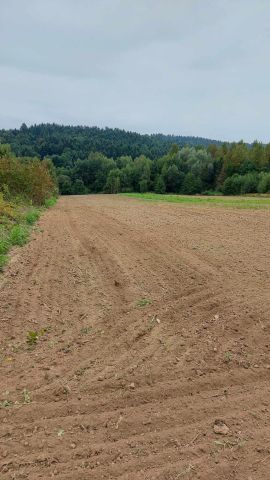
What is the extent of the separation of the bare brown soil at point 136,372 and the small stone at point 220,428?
2 centimetres

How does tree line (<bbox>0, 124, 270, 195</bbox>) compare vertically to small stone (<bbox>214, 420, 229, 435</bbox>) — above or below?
above

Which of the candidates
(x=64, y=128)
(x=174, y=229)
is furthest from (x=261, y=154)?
(x=64, y=128)

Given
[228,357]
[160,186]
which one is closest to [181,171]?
[160,186]

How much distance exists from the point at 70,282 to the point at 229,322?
11.3 feet

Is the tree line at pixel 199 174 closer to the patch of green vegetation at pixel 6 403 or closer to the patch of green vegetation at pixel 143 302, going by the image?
the patch of green vegetation at pixel 143 302

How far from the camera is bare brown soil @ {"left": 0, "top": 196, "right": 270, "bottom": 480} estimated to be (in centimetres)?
288

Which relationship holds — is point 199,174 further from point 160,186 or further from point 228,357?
point 228,357

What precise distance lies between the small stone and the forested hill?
114 meters

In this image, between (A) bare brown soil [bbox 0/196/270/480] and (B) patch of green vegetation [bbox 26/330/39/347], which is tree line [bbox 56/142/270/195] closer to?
(A) bare brown soil [bbox 0/196/270/480]

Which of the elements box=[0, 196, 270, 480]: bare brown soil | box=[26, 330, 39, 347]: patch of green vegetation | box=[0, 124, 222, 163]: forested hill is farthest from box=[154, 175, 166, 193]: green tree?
box=[26, 330, 39, 347]: patch of green vegetation

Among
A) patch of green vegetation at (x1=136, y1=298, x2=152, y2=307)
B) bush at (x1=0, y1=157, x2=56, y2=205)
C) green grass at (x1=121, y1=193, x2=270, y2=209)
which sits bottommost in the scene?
patch of green vegetation at (x1=136, y1=298, x2=152, y2=307)

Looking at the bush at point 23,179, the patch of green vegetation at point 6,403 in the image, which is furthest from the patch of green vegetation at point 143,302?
the bush at point 23,179

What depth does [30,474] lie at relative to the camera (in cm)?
273

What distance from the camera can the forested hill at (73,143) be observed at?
427ft
